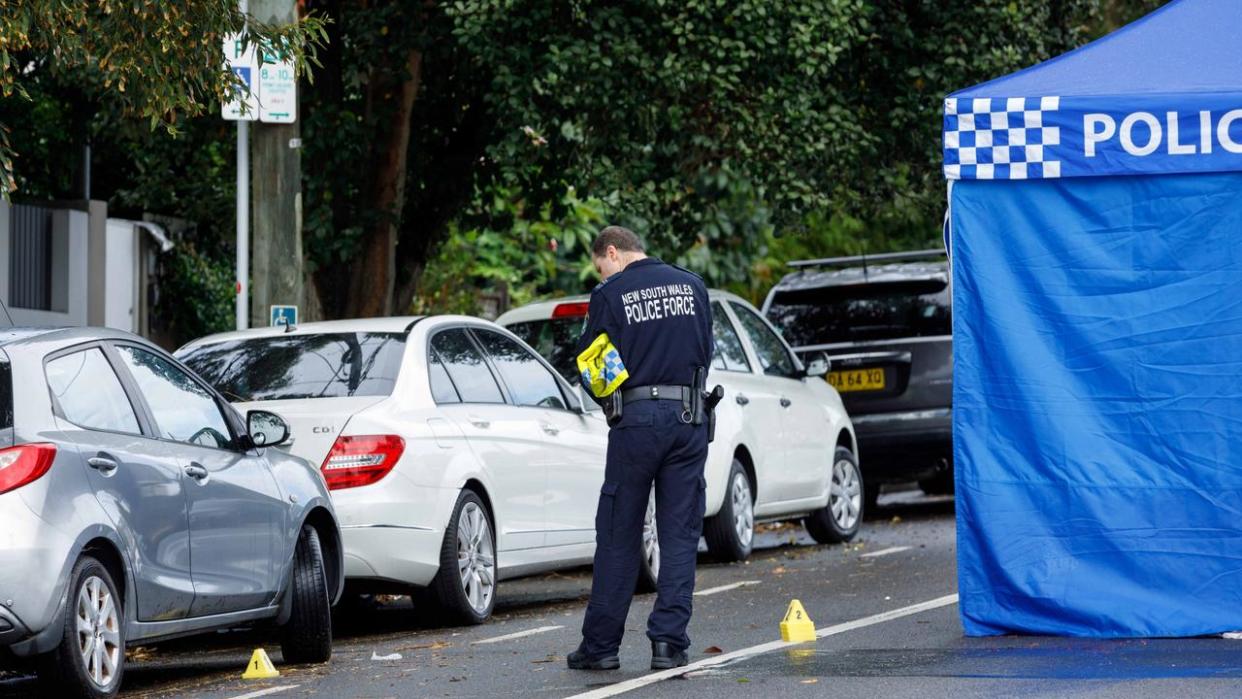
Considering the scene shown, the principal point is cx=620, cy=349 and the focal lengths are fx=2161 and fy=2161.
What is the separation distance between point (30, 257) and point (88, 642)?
9333mm

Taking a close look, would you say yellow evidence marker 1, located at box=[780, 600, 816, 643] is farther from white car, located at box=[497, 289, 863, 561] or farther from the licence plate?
the licence plate

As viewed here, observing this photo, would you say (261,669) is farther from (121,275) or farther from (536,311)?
(121,275)

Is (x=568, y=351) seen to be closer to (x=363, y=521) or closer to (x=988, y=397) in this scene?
(x=363, y=521)

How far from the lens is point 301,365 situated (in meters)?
10.6

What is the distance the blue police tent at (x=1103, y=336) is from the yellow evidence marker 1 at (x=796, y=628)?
68 centimetres

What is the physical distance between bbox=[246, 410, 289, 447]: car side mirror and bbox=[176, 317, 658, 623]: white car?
1.03 ft

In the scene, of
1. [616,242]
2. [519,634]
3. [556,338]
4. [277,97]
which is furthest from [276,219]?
[616,242]

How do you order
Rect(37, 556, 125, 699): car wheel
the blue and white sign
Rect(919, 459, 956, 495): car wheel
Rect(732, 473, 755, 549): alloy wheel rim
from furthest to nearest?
Rect(919, 459, 956, 495): car wheel → Rect(732, 473, 755, 549): alloy wheel rim → the blue and white sign → Rect(37, 556, 125, 699): car wheel

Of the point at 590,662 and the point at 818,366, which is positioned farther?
the point at 818,366

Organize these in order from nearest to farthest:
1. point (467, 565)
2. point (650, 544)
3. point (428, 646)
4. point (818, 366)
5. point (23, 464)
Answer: point (23, 464) < point (428, 646) < point (467, 565) < point (650, 544) < point (818, 366)

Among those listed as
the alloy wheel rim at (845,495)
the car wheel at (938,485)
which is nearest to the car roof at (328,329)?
the alloy wheel rim at (845,495)

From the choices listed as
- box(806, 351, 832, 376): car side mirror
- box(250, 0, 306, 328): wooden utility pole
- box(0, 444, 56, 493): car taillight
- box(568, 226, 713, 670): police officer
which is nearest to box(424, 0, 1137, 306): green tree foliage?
box(806, 351, 832, 376): car side mirror

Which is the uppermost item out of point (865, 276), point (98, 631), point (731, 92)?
point (731, 92)

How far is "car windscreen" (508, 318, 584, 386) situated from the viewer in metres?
13.8
